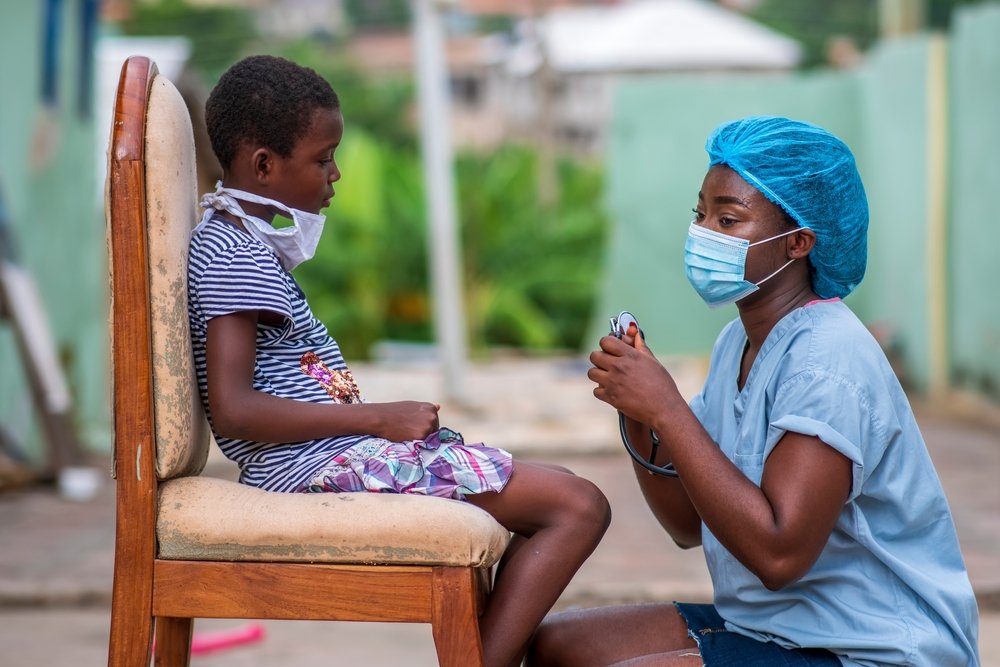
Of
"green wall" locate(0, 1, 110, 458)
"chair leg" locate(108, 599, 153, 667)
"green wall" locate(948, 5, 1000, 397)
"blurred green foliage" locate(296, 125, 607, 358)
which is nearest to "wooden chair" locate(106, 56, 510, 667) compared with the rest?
"chair leg" locate(108, 599, 153, 667)

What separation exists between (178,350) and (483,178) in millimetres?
11939

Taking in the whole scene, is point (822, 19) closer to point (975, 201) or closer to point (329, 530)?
point (975, 201)

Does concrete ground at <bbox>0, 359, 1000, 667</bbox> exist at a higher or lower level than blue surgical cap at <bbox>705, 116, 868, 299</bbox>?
lower

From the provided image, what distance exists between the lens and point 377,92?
1153 inches

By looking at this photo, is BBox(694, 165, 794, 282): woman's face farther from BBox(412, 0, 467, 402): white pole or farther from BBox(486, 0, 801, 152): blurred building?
BBox(486, 0, 801, 152): blurred building

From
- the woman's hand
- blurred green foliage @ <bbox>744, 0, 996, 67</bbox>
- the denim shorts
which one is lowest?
the denim shorts

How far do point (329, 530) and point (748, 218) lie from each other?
35.1 inches

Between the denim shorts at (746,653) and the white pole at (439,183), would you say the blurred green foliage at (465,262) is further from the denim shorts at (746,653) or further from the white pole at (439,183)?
the denim shorts at (746,653)

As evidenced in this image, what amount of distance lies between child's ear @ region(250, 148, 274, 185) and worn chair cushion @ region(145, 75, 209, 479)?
0.14 m

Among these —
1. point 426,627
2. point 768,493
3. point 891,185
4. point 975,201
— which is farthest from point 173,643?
point 891,185

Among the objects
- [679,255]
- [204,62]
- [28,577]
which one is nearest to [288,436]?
[28,577]

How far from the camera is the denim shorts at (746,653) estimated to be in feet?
6.99

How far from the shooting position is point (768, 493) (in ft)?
6.62

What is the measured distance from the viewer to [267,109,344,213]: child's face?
2.21 metres
